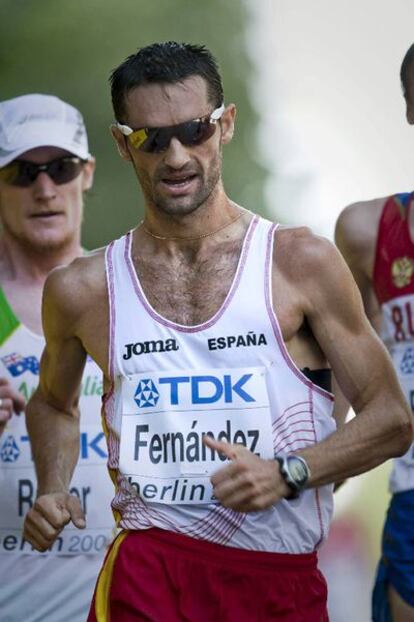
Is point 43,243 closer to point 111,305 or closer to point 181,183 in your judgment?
point 111,305

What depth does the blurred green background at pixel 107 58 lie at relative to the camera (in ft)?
35.1

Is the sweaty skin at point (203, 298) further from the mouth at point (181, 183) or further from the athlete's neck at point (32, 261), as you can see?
the athlete's neck at point (32, 261)

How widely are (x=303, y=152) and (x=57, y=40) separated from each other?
1.93 metres

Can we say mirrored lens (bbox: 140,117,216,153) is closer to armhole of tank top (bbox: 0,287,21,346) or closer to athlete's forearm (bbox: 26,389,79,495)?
athlete's forearm (bbox: 26,389,79,495)

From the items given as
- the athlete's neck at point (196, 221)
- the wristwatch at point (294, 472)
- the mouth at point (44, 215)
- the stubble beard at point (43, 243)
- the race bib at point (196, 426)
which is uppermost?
the mouth at point (44, 215)

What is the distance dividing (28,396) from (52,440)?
3.62 feet

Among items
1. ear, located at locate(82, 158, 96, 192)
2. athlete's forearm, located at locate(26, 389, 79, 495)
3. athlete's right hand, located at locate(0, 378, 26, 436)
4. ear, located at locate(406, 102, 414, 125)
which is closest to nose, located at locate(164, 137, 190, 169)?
athlete's forearm, located at locate(26, 389, 79, 495)

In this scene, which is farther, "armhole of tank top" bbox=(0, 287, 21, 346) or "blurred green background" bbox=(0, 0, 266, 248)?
"blurred green background" bbox=(0, 0, 266, 248)

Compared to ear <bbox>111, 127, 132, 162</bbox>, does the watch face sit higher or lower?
lower

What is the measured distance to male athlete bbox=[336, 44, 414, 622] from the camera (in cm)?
664

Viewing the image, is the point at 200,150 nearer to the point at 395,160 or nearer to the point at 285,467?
the point at 285,467

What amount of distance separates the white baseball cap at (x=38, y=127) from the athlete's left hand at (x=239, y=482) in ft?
8.99

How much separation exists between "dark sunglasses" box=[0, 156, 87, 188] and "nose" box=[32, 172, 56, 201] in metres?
0.01

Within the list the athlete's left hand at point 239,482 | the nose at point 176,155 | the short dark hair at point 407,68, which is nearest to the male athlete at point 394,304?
the short dark hair at point 407,68
